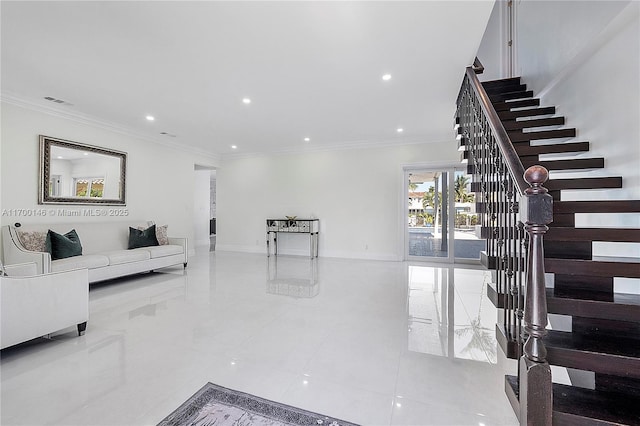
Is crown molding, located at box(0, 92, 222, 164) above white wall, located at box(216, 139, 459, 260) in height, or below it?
above

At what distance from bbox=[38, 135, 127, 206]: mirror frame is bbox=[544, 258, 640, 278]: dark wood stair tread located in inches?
250

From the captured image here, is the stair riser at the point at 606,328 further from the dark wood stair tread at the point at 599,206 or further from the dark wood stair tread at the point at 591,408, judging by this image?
the dark wood stair tread at the point at 599,206

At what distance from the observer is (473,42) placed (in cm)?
283

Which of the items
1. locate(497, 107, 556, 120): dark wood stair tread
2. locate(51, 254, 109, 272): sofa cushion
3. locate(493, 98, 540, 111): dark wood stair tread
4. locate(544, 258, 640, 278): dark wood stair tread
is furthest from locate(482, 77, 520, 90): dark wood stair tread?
locate(51, 254, 109, 272): sofa cushion

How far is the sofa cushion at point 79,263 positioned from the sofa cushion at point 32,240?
457 mm

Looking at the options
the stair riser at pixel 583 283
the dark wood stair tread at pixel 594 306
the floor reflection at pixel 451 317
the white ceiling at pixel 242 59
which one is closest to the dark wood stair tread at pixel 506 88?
the white ceiling at pixel 242 59

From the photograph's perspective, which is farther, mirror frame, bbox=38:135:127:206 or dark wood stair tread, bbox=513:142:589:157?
mirror frame, bbox=38:135:127:206

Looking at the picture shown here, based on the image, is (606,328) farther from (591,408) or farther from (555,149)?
(555,149)

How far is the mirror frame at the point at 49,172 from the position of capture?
451 cm

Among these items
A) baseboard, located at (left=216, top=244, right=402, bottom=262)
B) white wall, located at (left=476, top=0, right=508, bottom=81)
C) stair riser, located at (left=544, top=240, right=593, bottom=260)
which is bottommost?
baseboard, located at (left=216, top=244, right=402, bottom=262)

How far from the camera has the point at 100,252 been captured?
4.84 m

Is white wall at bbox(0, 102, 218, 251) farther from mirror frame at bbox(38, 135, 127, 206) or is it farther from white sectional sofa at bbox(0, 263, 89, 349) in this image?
white sectional sofa at bbox(0, 263, 89, 349)

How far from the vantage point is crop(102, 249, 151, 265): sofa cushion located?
171 inches

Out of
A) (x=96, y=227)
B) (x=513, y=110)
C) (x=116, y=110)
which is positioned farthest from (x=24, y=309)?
(x=513, y=110)
